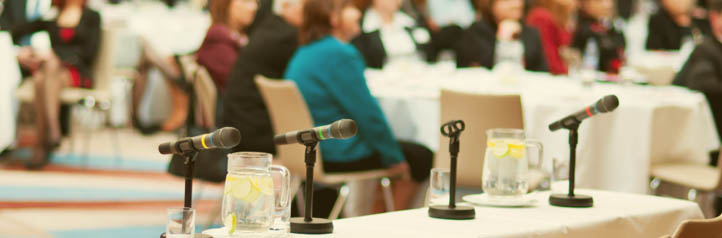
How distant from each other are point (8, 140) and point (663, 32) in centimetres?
613

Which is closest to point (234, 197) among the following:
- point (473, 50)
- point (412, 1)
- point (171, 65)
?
point (473, 50)

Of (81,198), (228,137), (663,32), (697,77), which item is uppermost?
(663,32)

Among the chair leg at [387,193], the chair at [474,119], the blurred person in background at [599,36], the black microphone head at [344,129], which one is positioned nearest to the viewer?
the black microphone head at [344,129]

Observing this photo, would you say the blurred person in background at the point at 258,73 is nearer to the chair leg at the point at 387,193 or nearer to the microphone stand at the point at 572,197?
the chair leg at the point at 387,193

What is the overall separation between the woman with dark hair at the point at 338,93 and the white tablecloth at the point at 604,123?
394mm

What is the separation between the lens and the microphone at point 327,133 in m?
1.92

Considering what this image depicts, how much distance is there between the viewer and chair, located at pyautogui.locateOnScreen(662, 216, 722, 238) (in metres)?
1.85

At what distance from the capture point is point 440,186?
231 centimetres

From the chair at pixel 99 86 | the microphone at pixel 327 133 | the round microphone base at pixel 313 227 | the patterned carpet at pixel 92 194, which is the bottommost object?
the patterned carpet at pixel 92 194

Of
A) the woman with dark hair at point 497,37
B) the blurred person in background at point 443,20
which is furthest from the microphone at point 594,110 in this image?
the blurred person in background at point 443,20

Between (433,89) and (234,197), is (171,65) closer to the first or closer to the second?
(433,89)

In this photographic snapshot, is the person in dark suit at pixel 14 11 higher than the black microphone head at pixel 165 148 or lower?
higher

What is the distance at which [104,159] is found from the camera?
24.7 feet

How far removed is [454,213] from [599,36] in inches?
263
